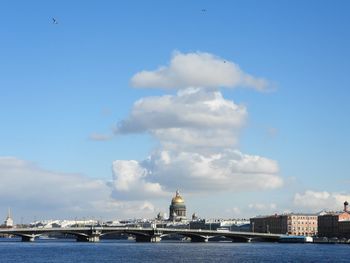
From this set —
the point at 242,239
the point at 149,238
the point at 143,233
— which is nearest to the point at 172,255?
the point at 143,233

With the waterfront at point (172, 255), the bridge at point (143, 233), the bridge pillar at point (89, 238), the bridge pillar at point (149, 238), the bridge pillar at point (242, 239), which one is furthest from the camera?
the bridge pillar at point (242, 239)

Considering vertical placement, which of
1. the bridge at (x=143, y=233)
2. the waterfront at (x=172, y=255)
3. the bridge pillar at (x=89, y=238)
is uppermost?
the bridge at (x=143, y=233)

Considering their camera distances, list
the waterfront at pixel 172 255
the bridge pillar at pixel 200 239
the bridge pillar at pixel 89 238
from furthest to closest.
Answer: the bridge pillar at pixel 200 239 → the bridge pillar at pixel 89 238 → the waterfront at pixel 172 255

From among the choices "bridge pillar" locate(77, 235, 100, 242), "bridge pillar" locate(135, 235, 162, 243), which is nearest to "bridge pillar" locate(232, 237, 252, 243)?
"bridge pillar" locate(135, 235, 162, 243)

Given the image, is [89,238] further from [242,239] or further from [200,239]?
[242,239]

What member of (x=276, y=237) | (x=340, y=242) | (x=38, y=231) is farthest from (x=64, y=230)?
(x=340, y=242)

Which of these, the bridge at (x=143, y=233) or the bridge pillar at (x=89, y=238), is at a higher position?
the bridge at (x=143, y=233)

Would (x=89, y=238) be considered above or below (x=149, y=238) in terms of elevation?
below

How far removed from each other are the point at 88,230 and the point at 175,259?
268ft

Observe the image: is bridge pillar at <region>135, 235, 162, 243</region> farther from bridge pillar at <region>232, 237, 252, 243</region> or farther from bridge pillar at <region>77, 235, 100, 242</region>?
bridge pillar at <region>232, 237, 252, 243</region>

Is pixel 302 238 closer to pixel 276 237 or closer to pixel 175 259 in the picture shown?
pixel 276 237

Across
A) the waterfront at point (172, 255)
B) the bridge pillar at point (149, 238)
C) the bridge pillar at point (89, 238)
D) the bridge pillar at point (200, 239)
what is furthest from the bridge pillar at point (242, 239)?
the waterfront at point (172, 255)

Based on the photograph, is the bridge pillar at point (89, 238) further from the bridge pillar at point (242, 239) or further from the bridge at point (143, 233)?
the bridge pillar at point (242, 239)

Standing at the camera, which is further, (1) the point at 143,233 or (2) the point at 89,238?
(1) the point at 143,233
